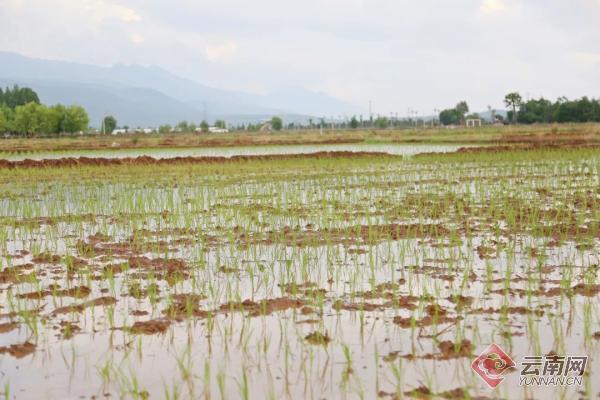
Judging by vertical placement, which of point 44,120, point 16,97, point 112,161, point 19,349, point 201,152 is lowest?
point 19,349

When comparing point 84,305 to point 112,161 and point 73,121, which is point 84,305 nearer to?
point 112,161

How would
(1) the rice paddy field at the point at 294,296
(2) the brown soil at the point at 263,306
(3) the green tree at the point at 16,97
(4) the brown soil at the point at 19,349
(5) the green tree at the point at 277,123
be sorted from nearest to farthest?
(1) the rice paddy field at the point at 294,296 < (4) the brown soil at the point at 19,349 < (2) the brown soil at the point at 263,306 < (5) the green tree at the point at 277,123 < (3) the green tree at the point at 16,97

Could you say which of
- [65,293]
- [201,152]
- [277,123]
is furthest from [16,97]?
[65,293]

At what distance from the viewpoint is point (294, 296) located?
4500 millimetres

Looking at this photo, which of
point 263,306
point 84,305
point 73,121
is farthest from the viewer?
point 73,121

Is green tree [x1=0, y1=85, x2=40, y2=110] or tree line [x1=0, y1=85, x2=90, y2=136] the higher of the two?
green tree [x1=0, y1=85, x2=40, y2=110]

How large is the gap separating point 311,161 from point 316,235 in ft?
35.8

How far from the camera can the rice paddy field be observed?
3205 millimetres

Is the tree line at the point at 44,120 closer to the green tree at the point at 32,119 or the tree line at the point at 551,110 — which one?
the green tree at the point at 32,119

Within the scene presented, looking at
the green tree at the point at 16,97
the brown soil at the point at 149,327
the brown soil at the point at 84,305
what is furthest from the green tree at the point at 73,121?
the brown soil at the point at 149,327

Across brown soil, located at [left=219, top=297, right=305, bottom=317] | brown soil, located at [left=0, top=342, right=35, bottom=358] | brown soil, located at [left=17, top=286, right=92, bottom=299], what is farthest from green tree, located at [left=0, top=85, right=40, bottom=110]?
brown soil, located at [left=0, top=342, right=35, bottom=358]

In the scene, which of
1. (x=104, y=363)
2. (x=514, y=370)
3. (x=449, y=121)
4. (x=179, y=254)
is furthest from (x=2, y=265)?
(x=449, y=121)

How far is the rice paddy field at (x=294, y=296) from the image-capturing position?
10.5 ft

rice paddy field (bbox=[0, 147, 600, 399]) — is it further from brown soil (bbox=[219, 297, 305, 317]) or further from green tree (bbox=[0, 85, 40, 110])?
green tree (bbox=[0, 85, 40, 110])
